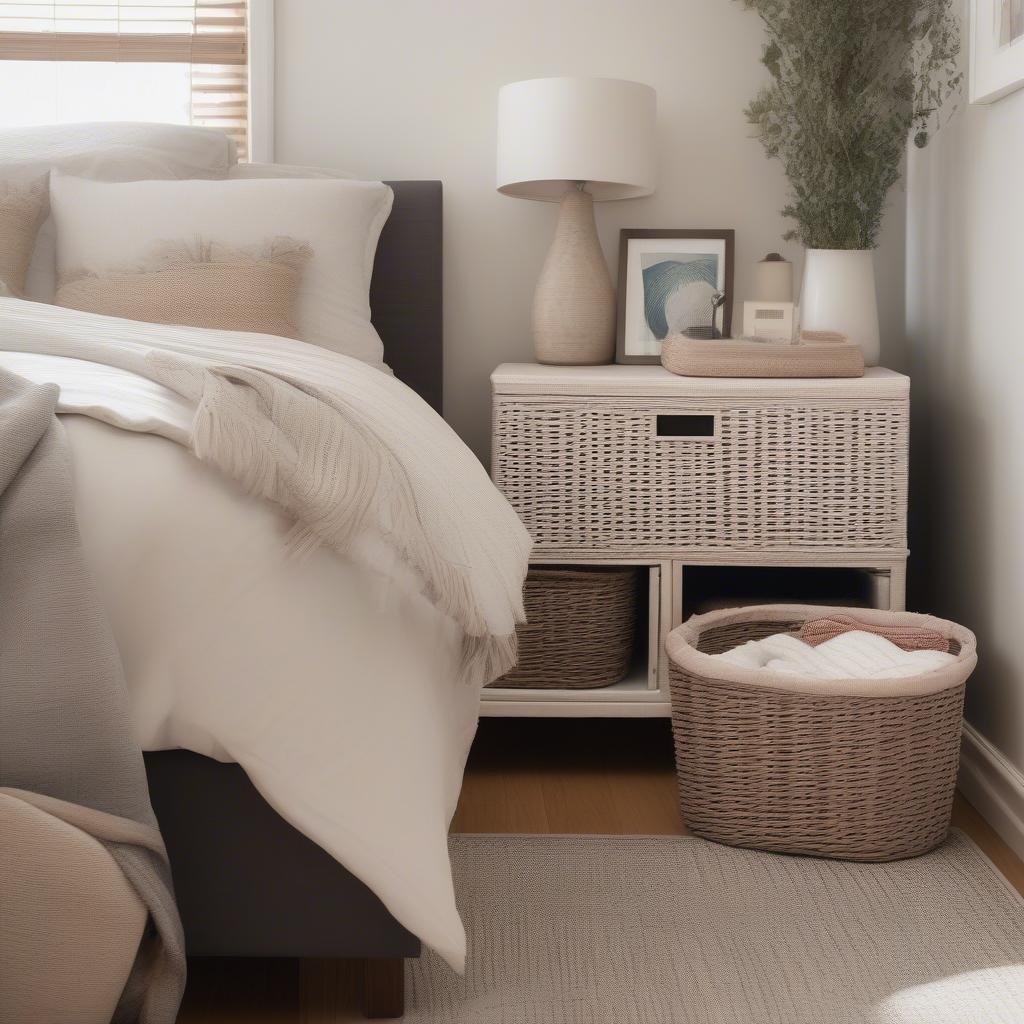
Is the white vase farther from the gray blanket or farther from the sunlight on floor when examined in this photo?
the gray blanket

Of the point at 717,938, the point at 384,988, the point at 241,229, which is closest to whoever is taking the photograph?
the point at 384,988

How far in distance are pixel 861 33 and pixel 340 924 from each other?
6.94ft

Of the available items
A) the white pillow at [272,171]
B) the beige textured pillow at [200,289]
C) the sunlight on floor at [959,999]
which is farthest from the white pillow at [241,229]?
the sunlight on floor at [959,999]

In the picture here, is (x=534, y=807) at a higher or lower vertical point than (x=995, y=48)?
lower

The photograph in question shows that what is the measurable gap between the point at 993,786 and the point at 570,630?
0.79 meters

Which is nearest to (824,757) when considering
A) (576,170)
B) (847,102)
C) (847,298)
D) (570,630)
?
(570,630)

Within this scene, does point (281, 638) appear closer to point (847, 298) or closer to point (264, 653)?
point (264, 653)

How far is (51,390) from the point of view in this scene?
4.37 ft

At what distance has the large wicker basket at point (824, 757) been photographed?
6.15ft

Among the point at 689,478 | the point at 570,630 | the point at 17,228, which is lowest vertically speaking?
the point at 570,630

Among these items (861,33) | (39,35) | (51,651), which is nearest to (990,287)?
(861,33)

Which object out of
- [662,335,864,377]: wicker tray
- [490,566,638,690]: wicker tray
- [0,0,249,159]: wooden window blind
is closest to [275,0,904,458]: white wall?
[0,0,249,159]: wooden window blind

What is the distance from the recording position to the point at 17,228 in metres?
2.40

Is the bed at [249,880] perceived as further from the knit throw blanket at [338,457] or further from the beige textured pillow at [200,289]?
the beige textured pillow at [200,289]
